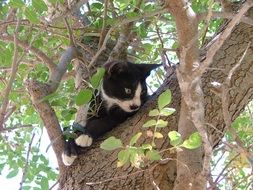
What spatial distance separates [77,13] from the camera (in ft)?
12.6

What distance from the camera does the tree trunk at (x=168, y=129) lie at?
2.28m

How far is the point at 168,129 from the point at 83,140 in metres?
0.58

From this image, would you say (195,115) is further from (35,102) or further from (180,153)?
(35,102)

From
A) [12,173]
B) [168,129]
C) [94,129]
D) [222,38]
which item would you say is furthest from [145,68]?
[222,38]

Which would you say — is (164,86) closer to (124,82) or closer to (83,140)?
(83,140)

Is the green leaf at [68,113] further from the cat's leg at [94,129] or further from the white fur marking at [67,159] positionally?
the white fur marking at [67,159]

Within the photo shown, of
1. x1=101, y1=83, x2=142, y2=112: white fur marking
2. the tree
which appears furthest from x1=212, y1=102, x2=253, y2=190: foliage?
x1=101, y1=83, x2=142, y2=112: white fur marking

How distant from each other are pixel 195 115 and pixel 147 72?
5.51ft

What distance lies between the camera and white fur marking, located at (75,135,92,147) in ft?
8.86

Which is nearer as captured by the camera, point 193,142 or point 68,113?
point 193,142

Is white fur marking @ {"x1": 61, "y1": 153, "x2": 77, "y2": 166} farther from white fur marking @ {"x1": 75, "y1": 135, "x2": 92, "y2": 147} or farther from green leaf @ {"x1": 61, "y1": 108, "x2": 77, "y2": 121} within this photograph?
green leaf @ {"x1": 61, "y1": 108, "x2": 77, "y2": 121}

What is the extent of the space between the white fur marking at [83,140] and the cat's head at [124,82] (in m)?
0.50

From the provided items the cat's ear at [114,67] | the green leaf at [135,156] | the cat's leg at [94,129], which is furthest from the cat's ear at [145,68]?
the green leaf at [135,156]

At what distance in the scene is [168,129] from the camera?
7.78 feet
